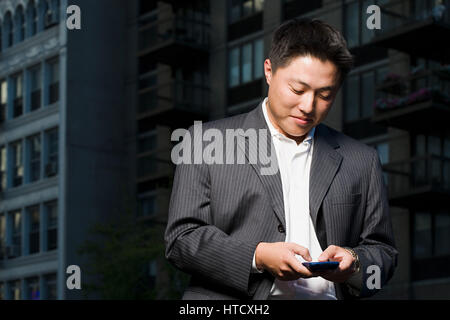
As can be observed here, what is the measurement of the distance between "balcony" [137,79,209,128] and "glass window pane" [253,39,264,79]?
2.97 m

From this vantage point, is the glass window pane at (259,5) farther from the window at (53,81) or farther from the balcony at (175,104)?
the window at (53,81)

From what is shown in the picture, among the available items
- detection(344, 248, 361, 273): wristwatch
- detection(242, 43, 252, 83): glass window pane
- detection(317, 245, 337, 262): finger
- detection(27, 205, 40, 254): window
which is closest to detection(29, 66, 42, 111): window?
detection(27, 205, 40, 254): window

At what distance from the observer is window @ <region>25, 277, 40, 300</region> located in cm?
4503

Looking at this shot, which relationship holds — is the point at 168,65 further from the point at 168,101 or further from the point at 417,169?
the point at 417,169

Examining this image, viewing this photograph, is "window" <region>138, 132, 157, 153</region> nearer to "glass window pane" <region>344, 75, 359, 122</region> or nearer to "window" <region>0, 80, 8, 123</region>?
"window" <region>0, 80, 8, 123</region>

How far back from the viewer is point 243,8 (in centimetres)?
3841

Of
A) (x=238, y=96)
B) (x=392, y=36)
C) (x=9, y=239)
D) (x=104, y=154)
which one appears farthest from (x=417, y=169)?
Result: (x=9, y=239)

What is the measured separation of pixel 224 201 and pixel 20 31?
46.0 meters

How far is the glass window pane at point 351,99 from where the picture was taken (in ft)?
107

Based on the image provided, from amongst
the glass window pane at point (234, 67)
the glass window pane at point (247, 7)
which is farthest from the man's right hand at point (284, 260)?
the glass window pane at point (234, 67)

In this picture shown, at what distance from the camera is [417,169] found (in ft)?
96.4

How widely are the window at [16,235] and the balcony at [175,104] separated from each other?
8249 millimetres

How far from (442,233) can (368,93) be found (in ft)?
16.7

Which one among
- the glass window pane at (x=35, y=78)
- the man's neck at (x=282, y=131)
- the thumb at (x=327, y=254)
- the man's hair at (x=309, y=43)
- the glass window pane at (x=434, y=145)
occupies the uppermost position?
the glass window pane at (x=35, y=78)
